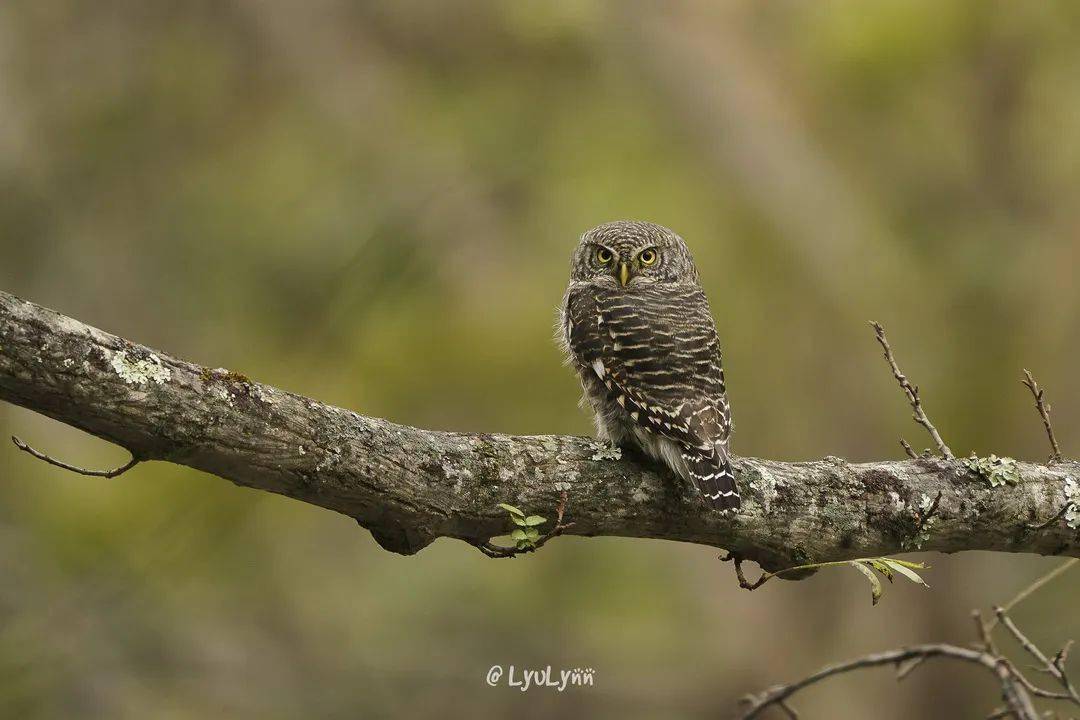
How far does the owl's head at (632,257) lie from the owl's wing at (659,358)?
0.79 ft

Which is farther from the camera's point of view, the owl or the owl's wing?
the owl's wing

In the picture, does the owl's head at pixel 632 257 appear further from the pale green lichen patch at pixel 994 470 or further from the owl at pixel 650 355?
the pale green lichen patch at pixel 994 470

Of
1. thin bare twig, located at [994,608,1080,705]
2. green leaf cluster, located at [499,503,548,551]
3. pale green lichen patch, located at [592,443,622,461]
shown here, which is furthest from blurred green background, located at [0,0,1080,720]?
thin bare twig, located at [994,608,1080,705]

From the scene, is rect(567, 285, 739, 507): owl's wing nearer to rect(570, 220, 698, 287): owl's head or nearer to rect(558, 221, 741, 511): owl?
rect(558, 221, 741, 511): owl

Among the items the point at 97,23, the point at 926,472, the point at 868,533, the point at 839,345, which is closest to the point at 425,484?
the point at 868,533

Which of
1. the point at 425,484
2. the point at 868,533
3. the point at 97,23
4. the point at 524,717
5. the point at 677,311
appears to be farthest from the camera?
the point at 97,23

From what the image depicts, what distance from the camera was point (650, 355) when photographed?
4996mm

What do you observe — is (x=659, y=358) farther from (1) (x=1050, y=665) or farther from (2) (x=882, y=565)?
(1) (x=1050, y=665)

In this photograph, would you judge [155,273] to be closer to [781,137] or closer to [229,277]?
[229,277]

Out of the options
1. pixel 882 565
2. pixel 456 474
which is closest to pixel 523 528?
pixel 456 474

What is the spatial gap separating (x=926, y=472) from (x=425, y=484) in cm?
195

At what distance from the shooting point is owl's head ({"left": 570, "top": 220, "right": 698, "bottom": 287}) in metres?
5.80

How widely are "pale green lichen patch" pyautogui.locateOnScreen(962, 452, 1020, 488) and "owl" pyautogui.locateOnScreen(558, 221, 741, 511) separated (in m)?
0.90

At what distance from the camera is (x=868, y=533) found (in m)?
4.41
